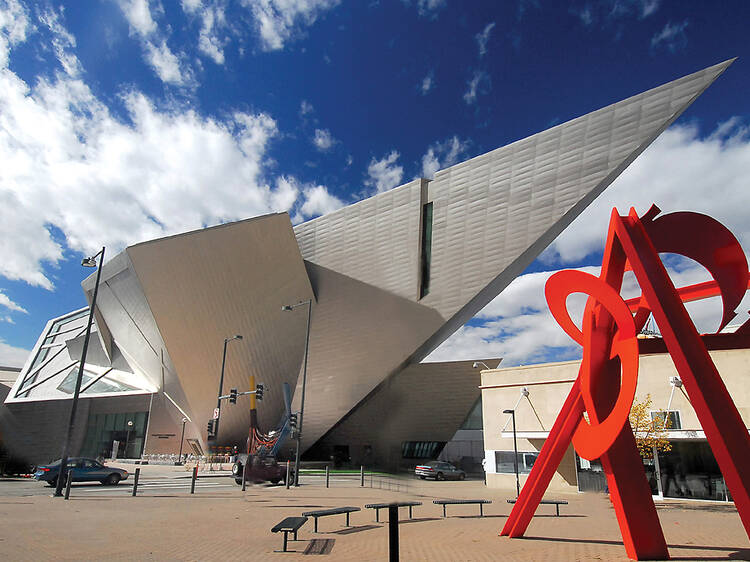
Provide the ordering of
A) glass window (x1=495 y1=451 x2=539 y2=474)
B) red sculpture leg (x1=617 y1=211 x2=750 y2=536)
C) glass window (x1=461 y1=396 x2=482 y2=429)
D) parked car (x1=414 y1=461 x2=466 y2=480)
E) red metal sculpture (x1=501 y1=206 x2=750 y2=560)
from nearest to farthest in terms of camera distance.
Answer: red sculpture leg (x1=617 y1=211 x2=750 y2=536), red metal sculpture (x1=501 y1=206 x2=750 y2=560), glass window (x1=495 y1=451 x2=539 y2=474), parked car (x1=414 y1=461 x2=466 y2=480), glass window (x1=461 y1=396 x2=482 y2=429)

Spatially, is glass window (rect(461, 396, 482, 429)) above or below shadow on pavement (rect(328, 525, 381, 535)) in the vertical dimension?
above

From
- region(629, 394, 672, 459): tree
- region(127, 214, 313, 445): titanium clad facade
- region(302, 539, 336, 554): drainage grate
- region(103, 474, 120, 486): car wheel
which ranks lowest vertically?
region(103, 474, 120, 486): car wheel

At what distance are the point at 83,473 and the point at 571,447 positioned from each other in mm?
21751

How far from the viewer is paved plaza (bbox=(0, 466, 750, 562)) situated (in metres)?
7.40

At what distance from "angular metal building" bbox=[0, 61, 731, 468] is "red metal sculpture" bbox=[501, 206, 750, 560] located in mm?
15225

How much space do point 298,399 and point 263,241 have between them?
1151 centimetres

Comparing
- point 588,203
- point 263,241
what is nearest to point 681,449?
point 588,203

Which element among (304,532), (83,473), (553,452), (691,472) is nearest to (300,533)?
(304,532)

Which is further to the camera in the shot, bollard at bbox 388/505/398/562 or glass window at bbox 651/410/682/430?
glass window at bbox 651/410/682/430

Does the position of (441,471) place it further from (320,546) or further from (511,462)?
(320,546)

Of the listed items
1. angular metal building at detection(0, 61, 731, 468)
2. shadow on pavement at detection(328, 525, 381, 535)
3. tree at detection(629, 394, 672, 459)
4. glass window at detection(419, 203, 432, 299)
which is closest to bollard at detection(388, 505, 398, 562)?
shadow on pavement at detection(328, 525, 381, 535)

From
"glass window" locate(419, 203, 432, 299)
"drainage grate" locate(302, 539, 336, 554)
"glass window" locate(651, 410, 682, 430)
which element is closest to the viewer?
"drainage grate" locate(302, 539, 336, 554)

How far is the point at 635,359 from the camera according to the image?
7.04m

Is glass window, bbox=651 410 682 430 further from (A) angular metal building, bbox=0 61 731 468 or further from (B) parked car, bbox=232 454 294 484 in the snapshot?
(B) parked car, bbox=232 454 294 484
